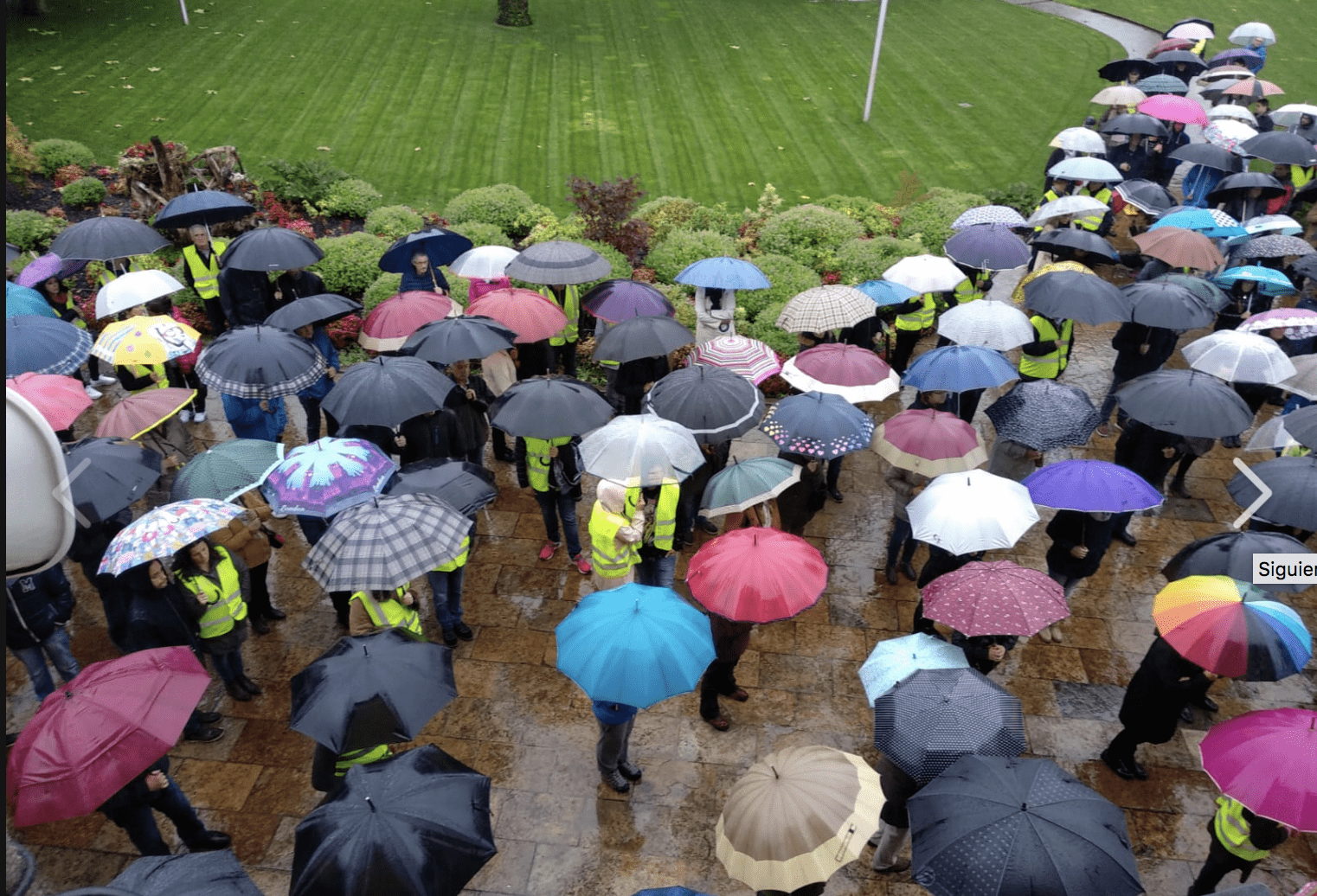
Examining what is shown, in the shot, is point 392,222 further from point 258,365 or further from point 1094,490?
point 1094,490

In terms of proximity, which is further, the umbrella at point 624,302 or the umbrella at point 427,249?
the umbrella at point 427,249

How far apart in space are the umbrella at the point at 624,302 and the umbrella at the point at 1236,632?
568 centimetres

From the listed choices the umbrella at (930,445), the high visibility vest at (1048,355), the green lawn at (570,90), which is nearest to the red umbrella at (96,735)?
the umbrella at (930,445)

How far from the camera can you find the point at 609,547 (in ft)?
22.1

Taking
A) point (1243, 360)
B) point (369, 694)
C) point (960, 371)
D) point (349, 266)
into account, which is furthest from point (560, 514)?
point (349, 266)

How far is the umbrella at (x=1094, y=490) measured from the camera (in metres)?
6.72

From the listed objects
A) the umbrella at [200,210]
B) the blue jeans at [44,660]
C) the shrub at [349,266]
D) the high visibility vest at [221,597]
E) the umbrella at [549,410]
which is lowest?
the blue jeans at [44,660]

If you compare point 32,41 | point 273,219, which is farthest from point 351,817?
point 32,41

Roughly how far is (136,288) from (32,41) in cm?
1864

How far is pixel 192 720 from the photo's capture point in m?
6.75

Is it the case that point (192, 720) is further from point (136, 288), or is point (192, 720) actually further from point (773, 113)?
point (773, 113)

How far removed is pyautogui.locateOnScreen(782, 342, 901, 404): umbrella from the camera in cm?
840

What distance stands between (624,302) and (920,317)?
136 inches

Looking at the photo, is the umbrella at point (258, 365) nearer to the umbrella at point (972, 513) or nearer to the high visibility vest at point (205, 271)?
the high visibility vest at point (205, 271)
